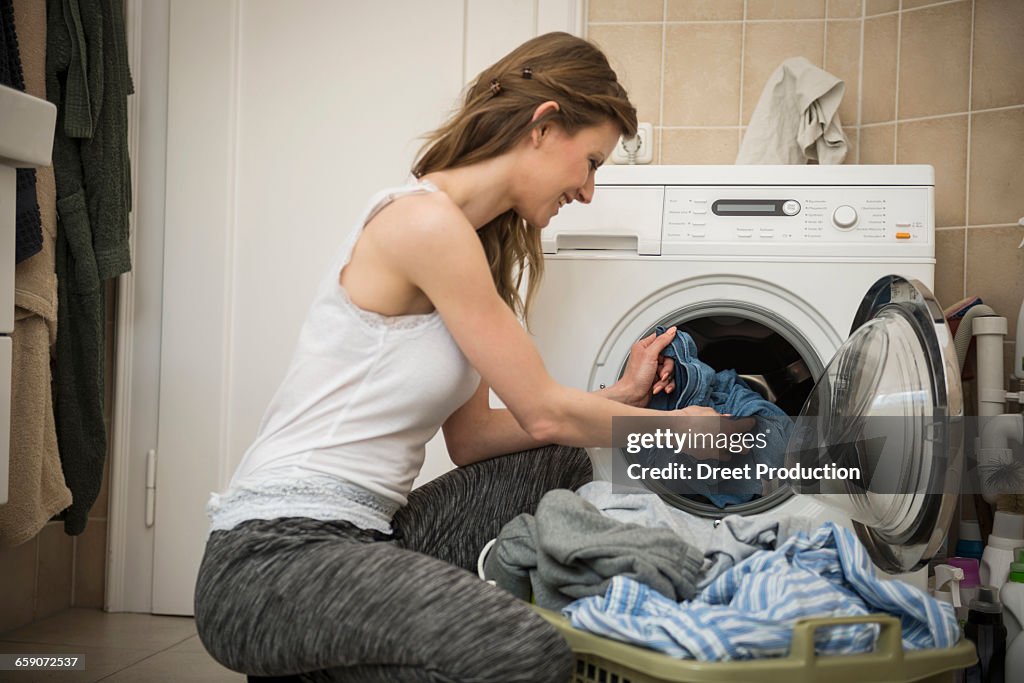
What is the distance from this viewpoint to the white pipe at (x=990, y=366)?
1919 millimetres

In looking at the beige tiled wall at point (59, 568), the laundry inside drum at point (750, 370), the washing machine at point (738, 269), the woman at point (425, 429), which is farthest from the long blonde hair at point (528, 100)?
the beige tiled wall at point (59, 568)

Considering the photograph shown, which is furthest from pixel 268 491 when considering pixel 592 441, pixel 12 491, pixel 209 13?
pixel 209 13

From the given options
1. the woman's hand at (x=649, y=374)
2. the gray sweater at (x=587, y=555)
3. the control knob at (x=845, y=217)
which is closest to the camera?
the gray sweater at (x=587, y=555)

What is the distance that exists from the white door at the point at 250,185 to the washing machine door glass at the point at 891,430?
1.26 metres

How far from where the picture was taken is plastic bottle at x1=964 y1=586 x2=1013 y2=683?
5.28 feet

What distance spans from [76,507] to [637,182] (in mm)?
1383

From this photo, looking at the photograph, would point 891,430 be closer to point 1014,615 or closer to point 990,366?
point 1014,615

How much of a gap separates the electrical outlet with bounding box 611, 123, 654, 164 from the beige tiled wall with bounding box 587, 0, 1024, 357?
0.33 feet

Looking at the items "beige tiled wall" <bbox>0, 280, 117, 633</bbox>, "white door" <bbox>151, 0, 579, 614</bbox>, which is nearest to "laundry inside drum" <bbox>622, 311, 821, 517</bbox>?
"white door" <bbox>151, 0, 579, 614</bbox>

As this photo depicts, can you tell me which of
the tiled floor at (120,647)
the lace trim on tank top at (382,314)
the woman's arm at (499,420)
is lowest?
the tiled floor at (120,647)

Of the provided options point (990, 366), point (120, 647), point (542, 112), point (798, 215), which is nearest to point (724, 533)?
point (542, 112)

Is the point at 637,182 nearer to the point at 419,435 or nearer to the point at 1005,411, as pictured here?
the point at 419,435

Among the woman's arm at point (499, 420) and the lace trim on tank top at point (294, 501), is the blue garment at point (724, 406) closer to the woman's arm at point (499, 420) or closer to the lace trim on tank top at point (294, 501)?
the woman's arm at point (499, 420)

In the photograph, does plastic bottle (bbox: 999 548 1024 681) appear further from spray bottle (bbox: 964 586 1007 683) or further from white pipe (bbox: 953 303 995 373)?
white pipe (bbox: 953 303 995 373)
